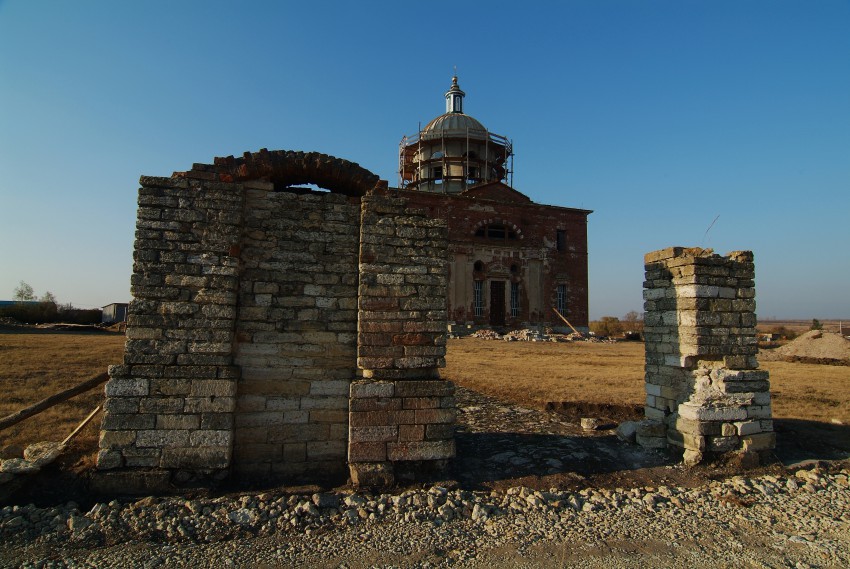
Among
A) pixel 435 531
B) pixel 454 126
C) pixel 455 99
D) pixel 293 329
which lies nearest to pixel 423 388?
pixel 435 531

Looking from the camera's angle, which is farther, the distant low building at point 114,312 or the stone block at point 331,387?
the distant low building at point 114,312

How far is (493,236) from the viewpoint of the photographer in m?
29.2

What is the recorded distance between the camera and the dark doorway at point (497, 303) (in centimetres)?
2889

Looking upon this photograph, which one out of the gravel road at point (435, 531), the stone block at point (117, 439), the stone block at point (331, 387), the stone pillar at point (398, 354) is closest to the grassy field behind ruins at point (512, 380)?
the stone block at point (117, 439)

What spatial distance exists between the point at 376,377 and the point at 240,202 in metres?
2.41

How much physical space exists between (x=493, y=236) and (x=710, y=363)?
75.8 ft

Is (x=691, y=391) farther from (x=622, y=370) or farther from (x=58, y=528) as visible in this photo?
(x=622, y=370)

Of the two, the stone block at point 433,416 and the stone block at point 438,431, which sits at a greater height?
the stone block at point 433,416

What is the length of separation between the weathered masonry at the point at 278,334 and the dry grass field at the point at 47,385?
1.59 metres

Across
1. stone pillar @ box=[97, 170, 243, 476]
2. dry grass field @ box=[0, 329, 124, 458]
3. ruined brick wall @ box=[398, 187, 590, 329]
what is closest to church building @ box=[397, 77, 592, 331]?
ruined brick wall @ box=[398, 187, 590, 329]

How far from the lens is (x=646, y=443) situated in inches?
270

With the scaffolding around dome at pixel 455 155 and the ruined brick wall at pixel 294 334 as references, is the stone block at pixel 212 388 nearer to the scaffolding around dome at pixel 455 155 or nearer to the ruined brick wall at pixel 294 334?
the ruined brick wall at pixel 294 334

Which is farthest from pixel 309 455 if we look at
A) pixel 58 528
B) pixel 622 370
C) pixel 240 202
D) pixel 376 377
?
pixel 622 370

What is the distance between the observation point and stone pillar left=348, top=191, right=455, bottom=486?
16.9ft
